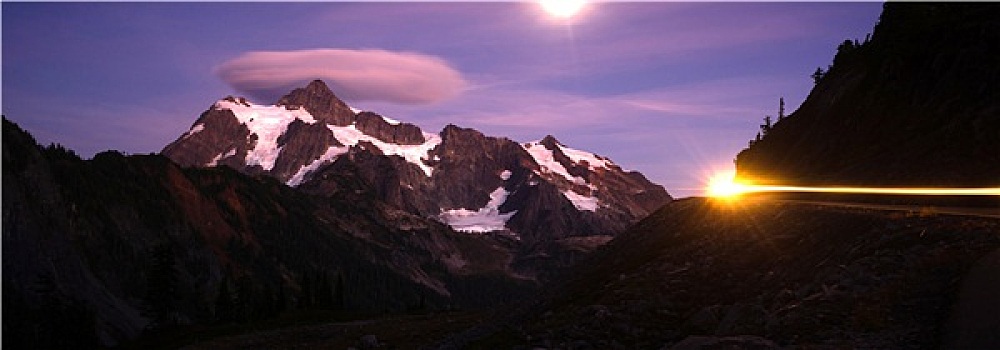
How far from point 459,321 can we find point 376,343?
5760mm

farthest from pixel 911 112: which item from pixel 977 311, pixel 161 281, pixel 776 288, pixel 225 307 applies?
pixel 225 307

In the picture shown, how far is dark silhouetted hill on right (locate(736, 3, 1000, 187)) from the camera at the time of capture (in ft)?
118

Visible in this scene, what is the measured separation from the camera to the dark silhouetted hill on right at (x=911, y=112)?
3606cm

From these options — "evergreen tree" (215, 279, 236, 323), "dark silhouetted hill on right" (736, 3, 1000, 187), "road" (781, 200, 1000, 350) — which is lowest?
"evergreen tree" (215, 279, 236, 323)

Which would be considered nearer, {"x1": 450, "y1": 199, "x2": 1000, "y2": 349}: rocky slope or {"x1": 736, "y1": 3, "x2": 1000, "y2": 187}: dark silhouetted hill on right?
{"x1": 450, "y1": 199, "x2": 1000, "y2": 349}: rocky slope

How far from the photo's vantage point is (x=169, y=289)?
99.1m

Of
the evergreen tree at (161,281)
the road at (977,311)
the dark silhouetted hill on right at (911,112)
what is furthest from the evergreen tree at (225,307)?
the road at (977,311)

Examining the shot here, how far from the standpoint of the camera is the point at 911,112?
149 ft

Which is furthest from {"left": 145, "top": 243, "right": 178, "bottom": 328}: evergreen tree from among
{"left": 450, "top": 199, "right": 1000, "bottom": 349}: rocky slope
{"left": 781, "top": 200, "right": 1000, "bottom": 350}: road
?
{"left": 781, "top": 200, "right": 1000, "bottom": 350}: road

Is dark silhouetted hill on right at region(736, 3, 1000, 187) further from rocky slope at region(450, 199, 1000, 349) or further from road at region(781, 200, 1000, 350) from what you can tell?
road at region(781, 200, 1000, 350)

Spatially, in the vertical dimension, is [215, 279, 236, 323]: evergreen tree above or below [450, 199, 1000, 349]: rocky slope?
below

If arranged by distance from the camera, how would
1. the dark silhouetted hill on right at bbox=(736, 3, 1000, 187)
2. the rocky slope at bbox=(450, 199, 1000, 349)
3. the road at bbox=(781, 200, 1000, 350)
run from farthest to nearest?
the dark silhouetted hill on right at bbox=(736, 3, 1000, 187), the rocky slope at bbox=(450, 199, 1000, 349), the road at bbox=(781, 200, 1000, 350)

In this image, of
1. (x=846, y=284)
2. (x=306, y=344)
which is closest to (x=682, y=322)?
(x=846, y=284)

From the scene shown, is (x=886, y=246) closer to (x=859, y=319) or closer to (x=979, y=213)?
(x=859, y=319)
